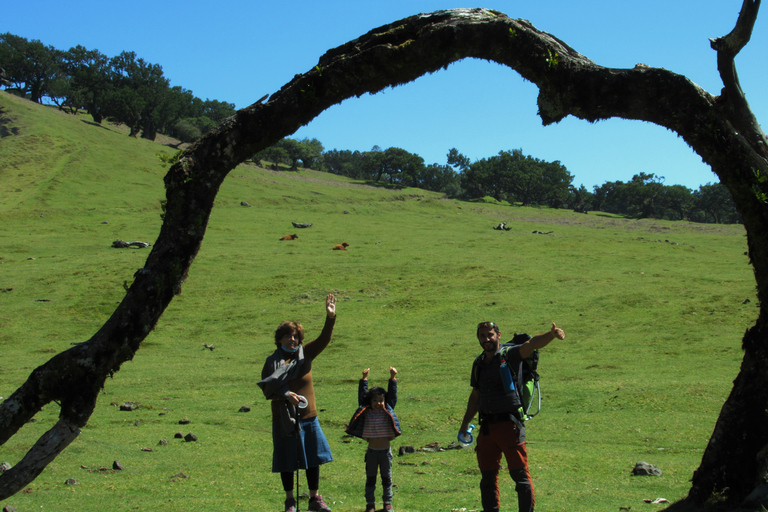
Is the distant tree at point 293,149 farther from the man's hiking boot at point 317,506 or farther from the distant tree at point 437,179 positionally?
the man's hiking boot at point 317,506

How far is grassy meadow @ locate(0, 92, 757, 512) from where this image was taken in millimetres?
9102

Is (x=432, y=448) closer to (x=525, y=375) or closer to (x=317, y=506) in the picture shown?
(x=317, y=506)

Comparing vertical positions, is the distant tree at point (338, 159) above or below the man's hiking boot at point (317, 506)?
above

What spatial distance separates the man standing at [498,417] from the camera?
19.2 ft

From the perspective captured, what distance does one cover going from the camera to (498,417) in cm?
600

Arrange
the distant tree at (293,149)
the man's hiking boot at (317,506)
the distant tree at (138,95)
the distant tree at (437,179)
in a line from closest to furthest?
the man's hiking boot at (317,506), the distant tree at (138,95), the distant tree at (293,149), the distant tree at (437,179)

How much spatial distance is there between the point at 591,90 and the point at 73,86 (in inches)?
4573

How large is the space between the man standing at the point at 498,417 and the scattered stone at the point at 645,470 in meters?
4.04

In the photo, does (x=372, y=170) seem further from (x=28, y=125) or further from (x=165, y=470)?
(x=165, y=470)

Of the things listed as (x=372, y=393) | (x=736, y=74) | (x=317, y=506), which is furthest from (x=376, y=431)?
(x=736, y=74)

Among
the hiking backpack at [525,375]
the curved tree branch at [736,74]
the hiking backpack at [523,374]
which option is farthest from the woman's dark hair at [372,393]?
the curved tree branch at [736,74]

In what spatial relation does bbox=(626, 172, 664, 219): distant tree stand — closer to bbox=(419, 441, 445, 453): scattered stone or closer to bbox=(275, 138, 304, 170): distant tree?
bbox=(275, 138, 304, 170): distant tree

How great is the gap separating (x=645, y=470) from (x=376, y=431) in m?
4.40

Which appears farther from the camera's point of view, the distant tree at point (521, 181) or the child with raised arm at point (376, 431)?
the distant tree at point (521, 181)
